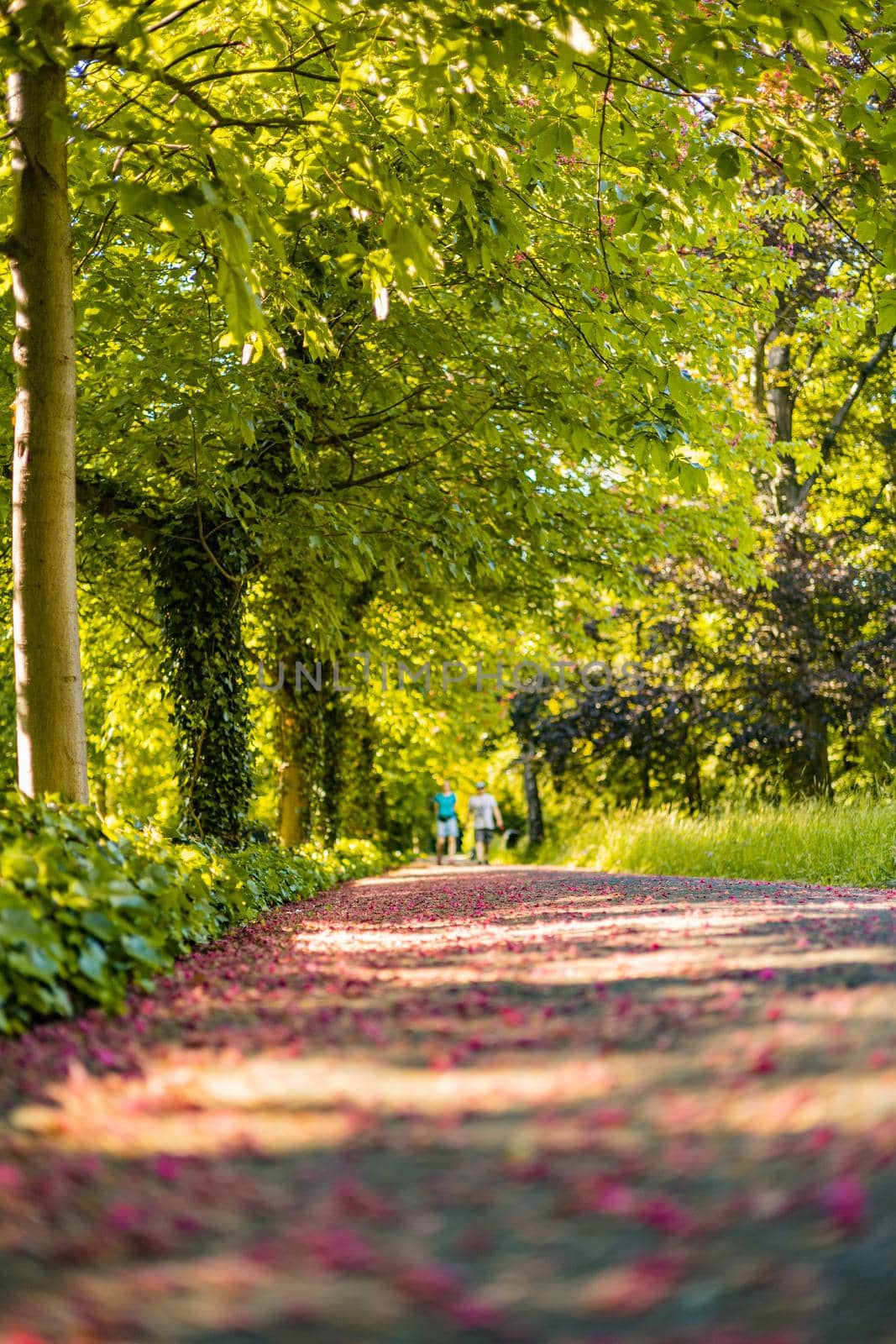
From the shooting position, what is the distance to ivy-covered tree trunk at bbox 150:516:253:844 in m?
11.3

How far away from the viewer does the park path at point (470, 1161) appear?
1.83 metres

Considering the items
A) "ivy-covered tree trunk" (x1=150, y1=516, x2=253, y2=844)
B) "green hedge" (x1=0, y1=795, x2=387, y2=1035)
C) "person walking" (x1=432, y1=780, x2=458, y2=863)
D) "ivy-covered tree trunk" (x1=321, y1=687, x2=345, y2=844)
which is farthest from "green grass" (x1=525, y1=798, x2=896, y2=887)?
"green hedge" (x1=0, y1=795, x2=387, y2=1035)

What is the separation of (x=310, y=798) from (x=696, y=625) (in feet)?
23.0

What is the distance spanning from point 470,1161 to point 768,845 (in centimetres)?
1125

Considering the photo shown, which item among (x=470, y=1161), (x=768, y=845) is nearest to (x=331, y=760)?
(x=768, y=845)

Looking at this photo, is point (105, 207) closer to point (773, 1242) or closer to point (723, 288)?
point (723, 288)

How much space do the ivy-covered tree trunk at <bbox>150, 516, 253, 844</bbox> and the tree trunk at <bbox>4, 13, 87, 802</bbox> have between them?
467 cm

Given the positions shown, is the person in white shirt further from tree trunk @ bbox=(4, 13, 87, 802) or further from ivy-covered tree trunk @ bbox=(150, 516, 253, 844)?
tree trunk @ bbox=(4, 13, 87, 802)

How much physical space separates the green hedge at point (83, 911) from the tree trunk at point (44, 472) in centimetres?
62

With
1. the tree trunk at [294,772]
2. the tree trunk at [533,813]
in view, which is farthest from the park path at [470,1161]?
the tree trunk at [533,813]

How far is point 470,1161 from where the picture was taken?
8.04 ft

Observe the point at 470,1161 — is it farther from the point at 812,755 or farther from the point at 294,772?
the point at 812,755

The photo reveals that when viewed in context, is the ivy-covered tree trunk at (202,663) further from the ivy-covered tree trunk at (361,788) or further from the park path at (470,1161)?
the ivy-covered tree trunk at (361,788)

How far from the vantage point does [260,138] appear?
9.43 meters
